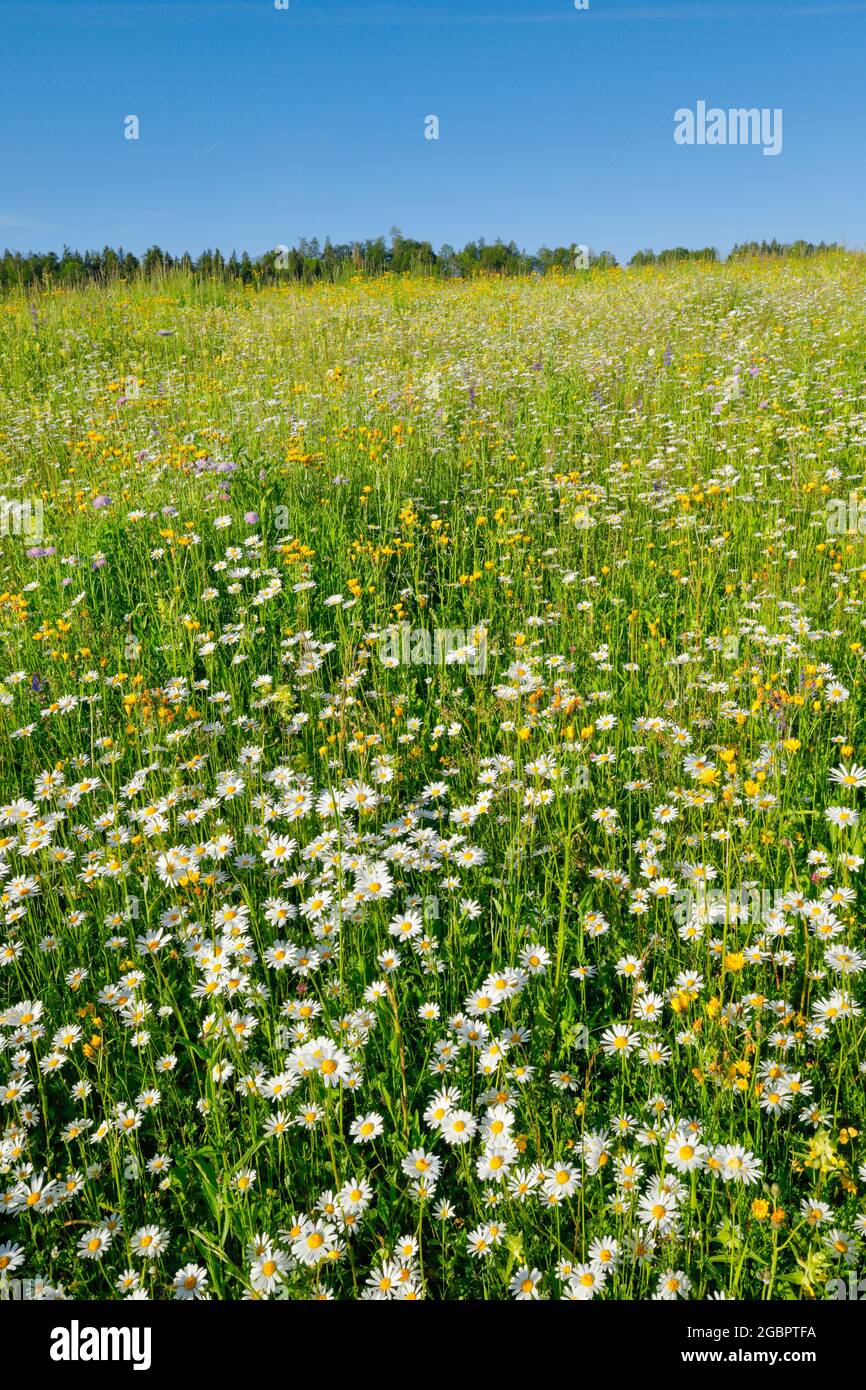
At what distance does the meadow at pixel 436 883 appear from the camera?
5.55ft

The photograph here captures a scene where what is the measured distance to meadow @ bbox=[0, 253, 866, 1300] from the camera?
1690 millimetres

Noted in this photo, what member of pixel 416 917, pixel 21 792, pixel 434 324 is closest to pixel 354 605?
pixel 21 792

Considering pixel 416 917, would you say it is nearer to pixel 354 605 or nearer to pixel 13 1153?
pixel 13 1153

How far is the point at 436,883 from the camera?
2512 millimetres

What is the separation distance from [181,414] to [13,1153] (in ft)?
22.3
